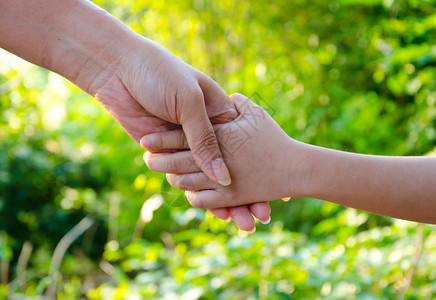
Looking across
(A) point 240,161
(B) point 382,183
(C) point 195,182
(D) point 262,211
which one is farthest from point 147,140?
(B) point 382,183

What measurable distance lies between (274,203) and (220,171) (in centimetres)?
186

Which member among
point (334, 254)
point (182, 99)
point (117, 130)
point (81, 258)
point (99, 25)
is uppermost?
point (99, 25)

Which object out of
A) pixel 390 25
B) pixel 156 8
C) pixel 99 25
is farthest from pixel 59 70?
pixel 156 8

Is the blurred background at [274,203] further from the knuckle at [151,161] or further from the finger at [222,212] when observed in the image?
the knuckle at [151,161]

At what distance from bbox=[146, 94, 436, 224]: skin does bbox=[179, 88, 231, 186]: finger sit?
6cm

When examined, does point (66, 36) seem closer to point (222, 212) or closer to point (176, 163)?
point (176, 163)

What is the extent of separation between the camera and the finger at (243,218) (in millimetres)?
1300

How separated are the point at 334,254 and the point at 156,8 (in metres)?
2.44

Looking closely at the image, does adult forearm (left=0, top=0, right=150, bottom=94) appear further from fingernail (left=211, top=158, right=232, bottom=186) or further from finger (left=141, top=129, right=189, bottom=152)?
fingernail (left=211, top=158, right=232, bottom=186)

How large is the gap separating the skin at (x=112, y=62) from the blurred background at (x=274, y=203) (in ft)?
1.28

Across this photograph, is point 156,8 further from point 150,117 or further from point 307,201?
point 150,117

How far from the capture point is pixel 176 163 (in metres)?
1.38

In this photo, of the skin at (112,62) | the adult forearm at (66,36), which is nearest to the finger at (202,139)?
the skin at (112,62)

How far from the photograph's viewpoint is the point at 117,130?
129 inches
